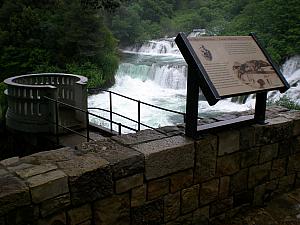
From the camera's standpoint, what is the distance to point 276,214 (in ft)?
13.2

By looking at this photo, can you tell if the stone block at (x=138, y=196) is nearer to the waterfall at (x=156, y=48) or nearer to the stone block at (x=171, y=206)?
the stone block at (x=171, y=206)

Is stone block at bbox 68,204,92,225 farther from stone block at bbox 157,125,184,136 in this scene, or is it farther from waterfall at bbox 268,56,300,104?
waterfall at bbox 268,56,300,104

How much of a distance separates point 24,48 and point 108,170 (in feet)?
63.5

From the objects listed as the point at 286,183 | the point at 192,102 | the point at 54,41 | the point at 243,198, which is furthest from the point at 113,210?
the point at 54,41

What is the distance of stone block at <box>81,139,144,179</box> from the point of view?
292 centimetres

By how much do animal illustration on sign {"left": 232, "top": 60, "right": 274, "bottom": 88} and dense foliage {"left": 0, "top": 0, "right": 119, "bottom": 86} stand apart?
55.8 feet

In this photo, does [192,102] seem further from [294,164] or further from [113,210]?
[294,164]

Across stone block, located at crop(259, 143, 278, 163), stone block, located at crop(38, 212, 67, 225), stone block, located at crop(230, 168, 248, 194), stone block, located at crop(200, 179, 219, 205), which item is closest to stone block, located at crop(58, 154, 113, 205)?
stone block, located at crop(38, 212, 67, 225)

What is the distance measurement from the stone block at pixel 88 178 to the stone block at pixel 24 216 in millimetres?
290

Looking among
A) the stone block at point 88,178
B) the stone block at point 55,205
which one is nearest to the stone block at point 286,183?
the stone block at point 88,178

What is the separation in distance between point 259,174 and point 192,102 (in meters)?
1.31

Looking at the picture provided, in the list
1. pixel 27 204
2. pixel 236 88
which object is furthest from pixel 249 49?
pixel 27 204

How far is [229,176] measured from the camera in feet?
12.4

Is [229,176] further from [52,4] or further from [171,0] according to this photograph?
[171,0]
